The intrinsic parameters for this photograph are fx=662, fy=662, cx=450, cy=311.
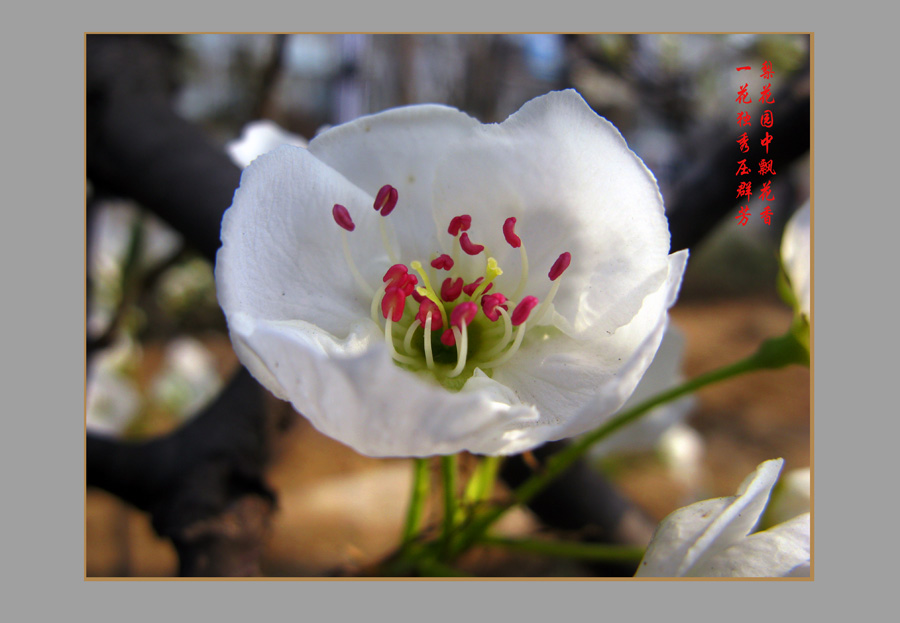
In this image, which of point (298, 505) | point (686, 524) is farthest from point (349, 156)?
point (298, 505)

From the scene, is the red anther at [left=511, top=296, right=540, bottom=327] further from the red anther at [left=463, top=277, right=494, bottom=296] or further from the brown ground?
the brown ground

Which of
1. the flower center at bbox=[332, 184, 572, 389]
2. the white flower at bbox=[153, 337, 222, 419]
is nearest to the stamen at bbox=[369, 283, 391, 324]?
the flower center at bbox=[332, 184, 572, 389]

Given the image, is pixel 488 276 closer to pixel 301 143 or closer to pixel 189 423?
pixel 301 143

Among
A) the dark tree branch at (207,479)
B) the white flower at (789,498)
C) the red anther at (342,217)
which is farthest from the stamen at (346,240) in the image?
the white flower at (789,498)

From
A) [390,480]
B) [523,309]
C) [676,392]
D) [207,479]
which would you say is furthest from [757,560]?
[390,480]

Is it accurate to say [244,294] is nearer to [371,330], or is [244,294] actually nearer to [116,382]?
[371,330]

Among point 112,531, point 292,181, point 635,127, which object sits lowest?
point 112,531
